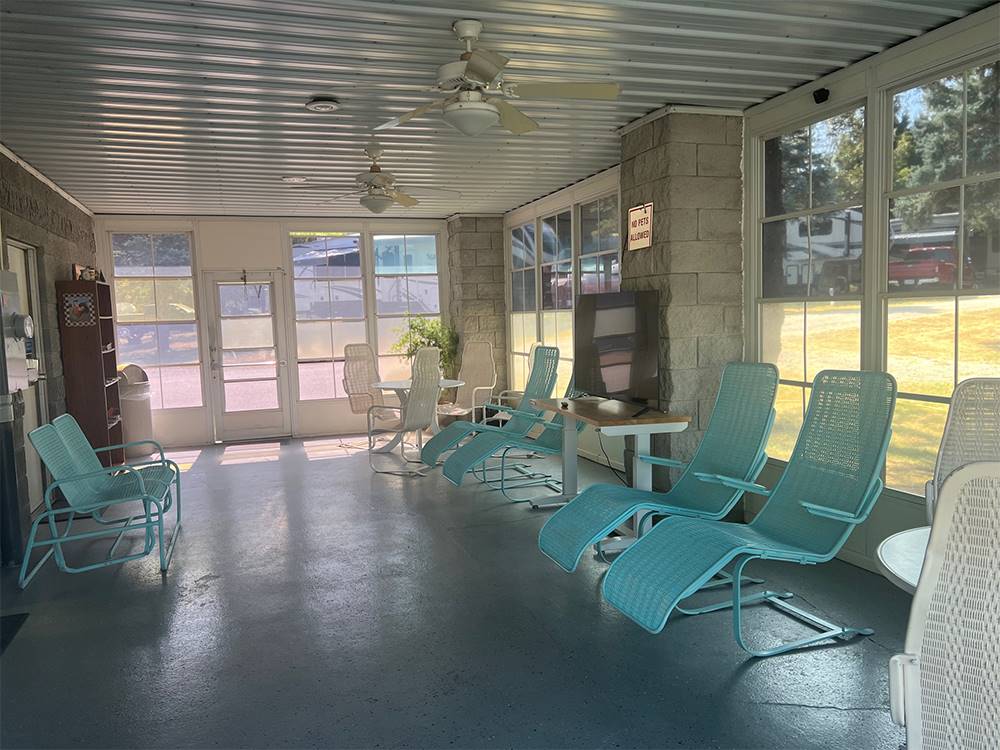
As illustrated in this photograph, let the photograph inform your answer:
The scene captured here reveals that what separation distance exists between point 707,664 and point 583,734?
73 centimetres

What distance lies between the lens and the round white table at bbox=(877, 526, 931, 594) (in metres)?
1.75

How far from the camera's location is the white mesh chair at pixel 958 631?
1.19 m

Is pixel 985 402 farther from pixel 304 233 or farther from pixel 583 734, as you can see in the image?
pixel 304 233

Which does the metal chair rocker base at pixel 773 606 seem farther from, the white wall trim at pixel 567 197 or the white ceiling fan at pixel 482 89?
the white wall trim at pixel 567 197

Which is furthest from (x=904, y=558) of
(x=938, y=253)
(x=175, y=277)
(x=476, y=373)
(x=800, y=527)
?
(x=175, y=277)

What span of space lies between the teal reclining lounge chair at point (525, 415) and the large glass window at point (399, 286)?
11.2 ft

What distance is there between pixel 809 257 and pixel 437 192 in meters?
4.15

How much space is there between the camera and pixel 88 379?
6027 mm

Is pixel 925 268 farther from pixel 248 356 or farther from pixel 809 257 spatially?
pixel 248 356

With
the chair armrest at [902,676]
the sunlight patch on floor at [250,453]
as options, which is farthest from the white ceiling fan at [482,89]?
the sunlight patch on floor at [250,453]

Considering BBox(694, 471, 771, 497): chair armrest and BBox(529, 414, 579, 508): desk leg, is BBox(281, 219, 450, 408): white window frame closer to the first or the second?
BBox(529, 414, 579, 508): desk leg

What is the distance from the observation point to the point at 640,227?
4.94 meters

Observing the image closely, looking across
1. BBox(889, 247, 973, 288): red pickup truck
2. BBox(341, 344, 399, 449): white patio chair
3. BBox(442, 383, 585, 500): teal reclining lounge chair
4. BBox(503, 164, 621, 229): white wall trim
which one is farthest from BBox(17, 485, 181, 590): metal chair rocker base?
BBox(503, 164, 621, 229): white wall trim

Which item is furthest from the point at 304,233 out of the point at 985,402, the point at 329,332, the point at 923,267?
the point at 985,402
